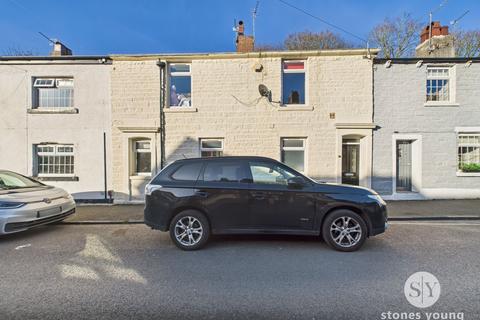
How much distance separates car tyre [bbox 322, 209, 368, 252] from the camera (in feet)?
15.1

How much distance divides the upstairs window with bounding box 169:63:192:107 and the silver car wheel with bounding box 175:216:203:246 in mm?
6139

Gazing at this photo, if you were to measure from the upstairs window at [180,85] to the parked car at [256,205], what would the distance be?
5550 mm

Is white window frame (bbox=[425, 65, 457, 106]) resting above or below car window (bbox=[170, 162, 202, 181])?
above

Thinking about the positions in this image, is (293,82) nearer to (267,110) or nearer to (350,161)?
(267,110)

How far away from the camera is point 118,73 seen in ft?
31.8

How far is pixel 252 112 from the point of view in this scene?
957cm

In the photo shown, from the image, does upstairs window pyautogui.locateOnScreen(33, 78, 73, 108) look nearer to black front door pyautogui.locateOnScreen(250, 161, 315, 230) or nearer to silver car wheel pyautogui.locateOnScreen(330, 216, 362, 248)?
black front door pyautogui.locateOnScreen(250, 161, 315, 230)

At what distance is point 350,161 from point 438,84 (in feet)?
14.8

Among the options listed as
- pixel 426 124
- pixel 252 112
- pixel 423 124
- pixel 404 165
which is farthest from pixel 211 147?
pixel 426 124

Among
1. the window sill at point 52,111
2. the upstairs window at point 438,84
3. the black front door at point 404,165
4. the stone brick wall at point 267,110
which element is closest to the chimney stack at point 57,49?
the window sill at point 52,111

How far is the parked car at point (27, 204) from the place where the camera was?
5.17 meters

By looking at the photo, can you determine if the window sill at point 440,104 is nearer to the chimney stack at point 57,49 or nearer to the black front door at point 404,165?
the black front door at point 404,165

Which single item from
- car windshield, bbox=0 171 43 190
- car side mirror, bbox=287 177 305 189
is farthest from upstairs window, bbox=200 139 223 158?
car side mirror, bbox=287 177 305 189

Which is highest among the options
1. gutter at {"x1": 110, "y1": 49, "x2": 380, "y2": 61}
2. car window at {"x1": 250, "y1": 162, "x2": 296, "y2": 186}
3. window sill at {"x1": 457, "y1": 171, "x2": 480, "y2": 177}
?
gutter at {"x1": 110, "y1": 49, "x2": 380, "y2": 61}
